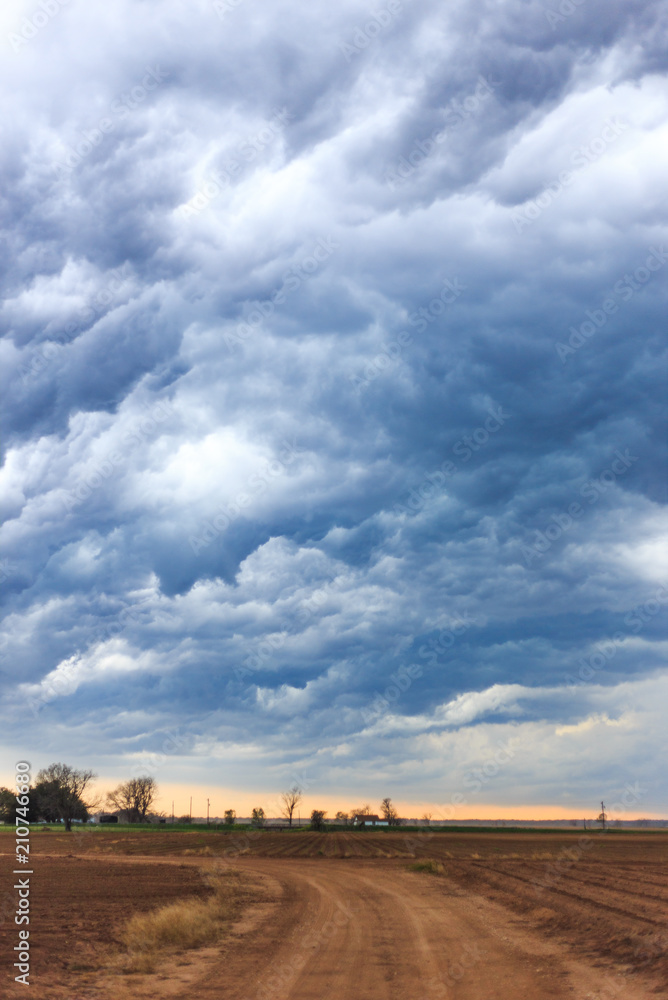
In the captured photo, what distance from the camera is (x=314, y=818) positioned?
177625 mm

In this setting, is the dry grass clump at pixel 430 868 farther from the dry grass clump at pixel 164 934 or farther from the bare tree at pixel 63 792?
the bare tree at pixel 63 792

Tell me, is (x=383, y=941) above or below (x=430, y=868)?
above

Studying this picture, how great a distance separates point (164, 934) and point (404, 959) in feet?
24.5

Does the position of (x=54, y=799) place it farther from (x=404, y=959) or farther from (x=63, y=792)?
(x=404, y=959)

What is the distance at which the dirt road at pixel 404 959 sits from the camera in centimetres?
1513

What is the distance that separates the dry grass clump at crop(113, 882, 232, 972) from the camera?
1873 cm

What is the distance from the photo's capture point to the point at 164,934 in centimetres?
2153

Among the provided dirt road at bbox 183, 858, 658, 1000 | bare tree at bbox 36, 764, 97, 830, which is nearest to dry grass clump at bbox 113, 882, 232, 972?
dirt road at bbox 183, 858, 658, 1000

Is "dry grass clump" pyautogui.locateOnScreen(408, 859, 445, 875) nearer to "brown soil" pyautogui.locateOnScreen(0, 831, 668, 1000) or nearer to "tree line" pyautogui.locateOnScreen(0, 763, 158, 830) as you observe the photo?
"brown soil" pyautogui.locateOnScreen(0, 831, 668, 1000)

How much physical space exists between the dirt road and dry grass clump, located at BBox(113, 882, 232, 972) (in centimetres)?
123

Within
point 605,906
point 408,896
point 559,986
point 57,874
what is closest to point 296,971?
point 559,986

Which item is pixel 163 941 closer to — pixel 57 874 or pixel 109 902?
pixel 109 902

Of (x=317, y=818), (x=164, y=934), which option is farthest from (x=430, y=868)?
(x=317, y=818)

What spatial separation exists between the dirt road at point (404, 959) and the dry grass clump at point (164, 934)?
48.4 inches
